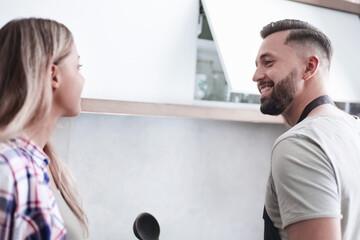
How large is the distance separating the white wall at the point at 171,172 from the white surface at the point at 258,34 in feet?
1.24

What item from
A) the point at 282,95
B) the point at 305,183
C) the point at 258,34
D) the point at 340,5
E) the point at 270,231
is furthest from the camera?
the point at 340,5

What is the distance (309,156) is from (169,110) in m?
0.80

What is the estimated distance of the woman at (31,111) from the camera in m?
0.74

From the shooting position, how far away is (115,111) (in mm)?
1513

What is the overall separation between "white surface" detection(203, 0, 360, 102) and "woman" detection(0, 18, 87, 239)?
814 mm

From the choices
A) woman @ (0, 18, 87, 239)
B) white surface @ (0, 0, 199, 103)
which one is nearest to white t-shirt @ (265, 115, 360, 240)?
woman @ (0, 18, 87, 239)

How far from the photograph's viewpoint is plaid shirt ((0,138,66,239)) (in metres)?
0.73

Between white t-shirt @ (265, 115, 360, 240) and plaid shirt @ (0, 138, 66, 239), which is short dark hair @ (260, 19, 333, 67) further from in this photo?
plaid shirt @ (0, 138, 66, 239)

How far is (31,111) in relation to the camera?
2.70 feet

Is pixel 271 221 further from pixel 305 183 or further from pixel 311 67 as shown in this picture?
pixel 311 67

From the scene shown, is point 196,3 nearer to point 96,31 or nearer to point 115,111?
point 96,31

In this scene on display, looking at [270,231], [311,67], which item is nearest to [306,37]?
[311,67]

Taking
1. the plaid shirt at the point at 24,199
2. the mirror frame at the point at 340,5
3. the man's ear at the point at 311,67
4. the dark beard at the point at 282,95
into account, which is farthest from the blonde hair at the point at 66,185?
the mirror frame at the point at 340,5

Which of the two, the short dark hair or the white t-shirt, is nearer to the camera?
the white t-shirt
